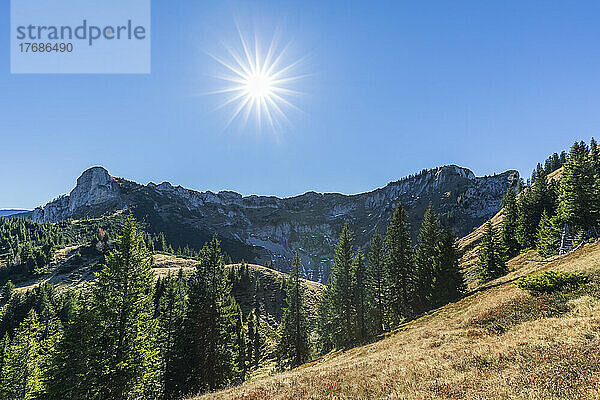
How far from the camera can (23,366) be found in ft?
122

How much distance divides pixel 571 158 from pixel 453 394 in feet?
156

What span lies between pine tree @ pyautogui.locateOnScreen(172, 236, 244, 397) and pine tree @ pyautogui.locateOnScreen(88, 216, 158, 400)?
25.9 ft

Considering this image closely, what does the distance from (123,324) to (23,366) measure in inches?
1324

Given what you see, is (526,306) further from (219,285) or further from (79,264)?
(79,264)

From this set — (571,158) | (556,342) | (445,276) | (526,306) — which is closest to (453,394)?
(556,342)

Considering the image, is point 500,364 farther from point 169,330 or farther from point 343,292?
point 169,330

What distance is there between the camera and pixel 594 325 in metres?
11.1

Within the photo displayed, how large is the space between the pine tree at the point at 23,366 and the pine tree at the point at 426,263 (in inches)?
2212

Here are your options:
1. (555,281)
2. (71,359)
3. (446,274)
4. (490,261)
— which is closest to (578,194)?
(490,261)

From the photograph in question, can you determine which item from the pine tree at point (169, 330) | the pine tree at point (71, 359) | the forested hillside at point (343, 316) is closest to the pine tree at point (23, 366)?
the forested hillside at point (343, 316)

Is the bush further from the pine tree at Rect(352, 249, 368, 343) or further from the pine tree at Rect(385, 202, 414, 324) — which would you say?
the pine tree at Rect(352, 249, 368, 343)

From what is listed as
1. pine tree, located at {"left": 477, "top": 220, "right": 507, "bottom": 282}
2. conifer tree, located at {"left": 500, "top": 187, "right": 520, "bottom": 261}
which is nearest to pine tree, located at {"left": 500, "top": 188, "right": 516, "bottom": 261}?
conifer tree, located at {"left": 500, "top": 187, "right": 520, "bottom": 261}

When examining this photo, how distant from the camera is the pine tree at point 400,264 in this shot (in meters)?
43.2

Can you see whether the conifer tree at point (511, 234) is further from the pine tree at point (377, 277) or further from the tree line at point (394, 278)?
the pine tree at point (377, 277)
